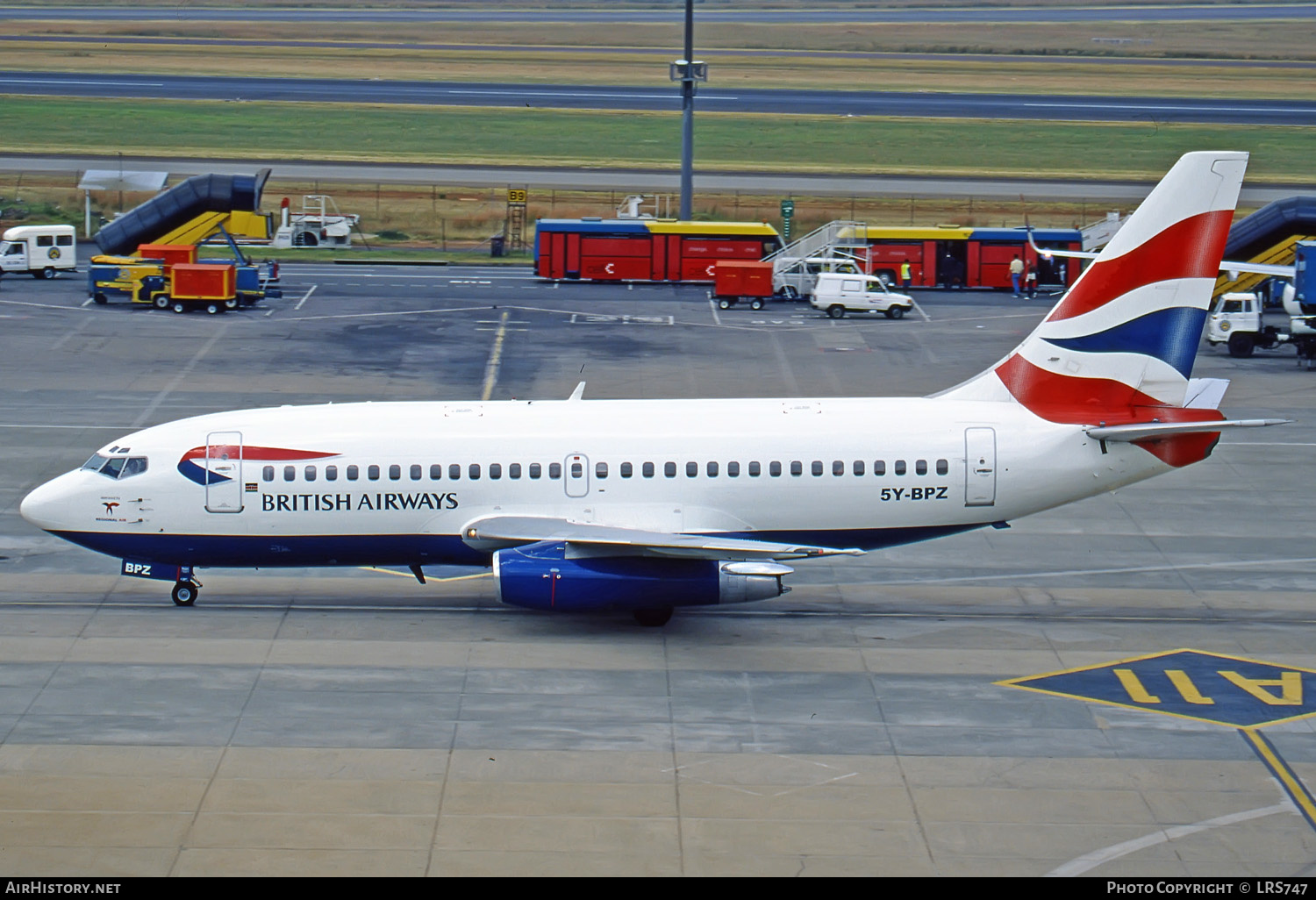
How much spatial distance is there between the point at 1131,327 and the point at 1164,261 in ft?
5.06

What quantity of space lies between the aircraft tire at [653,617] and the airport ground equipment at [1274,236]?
50.9 metres

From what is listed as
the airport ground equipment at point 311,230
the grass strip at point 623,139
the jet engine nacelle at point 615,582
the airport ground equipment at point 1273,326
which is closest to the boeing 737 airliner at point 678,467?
the jet engine nacelle at point 615,582

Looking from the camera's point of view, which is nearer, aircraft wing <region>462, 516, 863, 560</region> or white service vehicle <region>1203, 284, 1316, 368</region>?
aircraft wing <region>462, 516, 863, 560</region>

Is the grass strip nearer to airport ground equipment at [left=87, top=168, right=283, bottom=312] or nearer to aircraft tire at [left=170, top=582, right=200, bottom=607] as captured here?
airport ground equipment at [left=87, top=168, right=283, bottom=312]

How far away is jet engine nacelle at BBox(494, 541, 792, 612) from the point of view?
3050 centimetres

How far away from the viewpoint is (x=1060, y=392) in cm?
3322

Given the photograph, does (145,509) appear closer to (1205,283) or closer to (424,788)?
(424,788)

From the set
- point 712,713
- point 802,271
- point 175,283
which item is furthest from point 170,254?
point 712,713

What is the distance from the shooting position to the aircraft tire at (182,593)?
33250mm

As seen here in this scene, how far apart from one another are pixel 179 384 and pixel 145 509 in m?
25.1

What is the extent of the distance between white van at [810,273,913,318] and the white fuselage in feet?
136

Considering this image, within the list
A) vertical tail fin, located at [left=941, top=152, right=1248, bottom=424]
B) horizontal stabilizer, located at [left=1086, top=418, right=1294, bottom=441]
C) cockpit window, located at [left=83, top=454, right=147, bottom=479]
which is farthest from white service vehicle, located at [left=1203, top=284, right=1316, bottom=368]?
cockpit window, located at [left=83, top=454, right=147, bottom=479]
